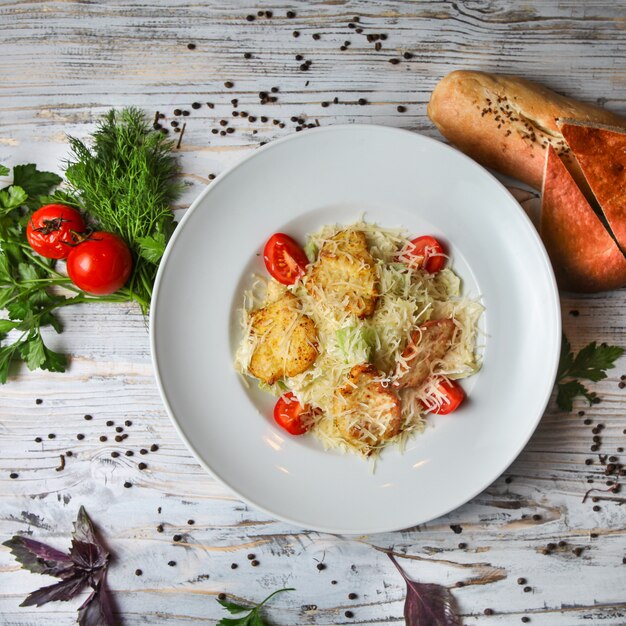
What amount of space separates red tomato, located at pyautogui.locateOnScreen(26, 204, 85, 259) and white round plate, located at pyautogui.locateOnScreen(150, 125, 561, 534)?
0.70 meters

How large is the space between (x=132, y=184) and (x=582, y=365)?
9.05 ft

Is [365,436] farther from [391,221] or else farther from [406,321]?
[391,221]

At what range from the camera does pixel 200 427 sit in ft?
10.8

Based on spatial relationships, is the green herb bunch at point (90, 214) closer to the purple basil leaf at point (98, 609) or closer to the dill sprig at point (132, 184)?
the dill sprig at point (132, 184)

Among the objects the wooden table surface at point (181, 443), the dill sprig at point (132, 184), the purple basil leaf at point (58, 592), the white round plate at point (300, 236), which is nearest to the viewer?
the white round plate at point (300, 236)

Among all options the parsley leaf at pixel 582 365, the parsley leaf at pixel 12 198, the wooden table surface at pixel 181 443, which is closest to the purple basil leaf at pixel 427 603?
the wooden table surface at pixel 181 443

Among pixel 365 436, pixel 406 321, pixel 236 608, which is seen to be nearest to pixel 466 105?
Result: pixel 406 321

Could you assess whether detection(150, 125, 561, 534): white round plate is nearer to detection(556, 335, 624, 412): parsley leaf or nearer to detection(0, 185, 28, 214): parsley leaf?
detection(556, 335, 624, 412): parsley leaf

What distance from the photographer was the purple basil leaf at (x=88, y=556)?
3727 mm

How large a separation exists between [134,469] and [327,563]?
4.25 feet

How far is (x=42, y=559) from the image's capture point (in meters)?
3.74

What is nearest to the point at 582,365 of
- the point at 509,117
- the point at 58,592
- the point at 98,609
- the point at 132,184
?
the point at 509,117

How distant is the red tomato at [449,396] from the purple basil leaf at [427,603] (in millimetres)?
1010

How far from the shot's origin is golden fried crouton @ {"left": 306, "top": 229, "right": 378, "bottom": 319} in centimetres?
322
